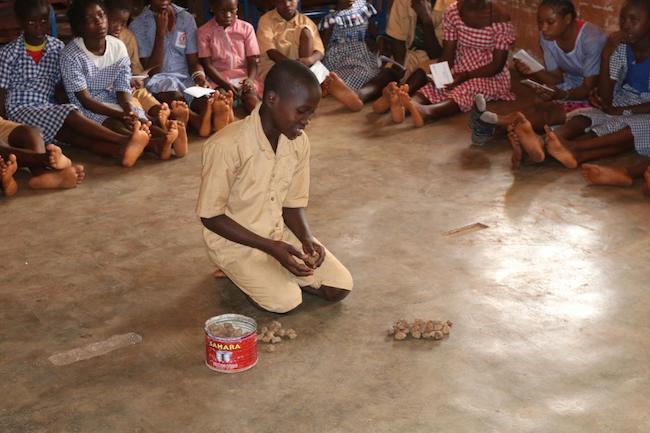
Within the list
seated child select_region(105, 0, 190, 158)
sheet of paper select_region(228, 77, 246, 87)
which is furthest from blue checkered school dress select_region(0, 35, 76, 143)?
sheet of paper select_region(228, 77, 246, 87)

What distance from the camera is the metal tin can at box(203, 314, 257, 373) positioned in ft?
9.39

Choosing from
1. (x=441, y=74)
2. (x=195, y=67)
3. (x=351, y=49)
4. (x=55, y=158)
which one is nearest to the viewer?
(x=55, y=158)

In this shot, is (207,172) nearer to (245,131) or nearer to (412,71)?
(245,131)

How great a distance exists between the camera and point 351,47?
6441 mm

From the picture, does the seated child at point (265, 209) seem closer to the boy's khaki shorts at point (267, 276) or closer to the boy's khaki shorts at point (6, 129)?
the boy's khaki shorts at point (267, 276)

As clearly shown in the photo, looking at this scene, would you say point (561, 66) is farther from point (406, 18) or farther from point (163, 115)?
point (163, 115)

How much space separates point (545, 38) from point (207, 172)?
9.46ft

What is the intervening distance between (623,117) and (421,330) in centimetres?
241

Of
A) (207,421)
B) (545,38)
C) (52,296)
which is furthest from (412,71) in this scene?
(207,421)

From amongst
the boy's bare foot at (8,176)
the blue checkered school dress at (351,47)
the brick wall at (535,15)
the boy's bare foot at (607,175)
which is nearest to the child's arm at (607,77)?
the boy's bare foot at (607,175)

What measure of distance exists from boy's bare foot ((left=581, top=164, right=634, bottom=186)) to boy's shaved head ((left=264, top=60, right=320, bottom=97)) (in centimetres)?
198

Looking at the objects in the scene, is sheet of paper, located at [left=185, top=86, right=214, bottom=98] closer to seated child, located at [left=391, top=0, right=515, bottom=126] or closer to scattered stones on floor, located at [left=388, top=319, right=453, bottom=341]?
seated child, located at [left=391, top=0, right=515, bottom=126]

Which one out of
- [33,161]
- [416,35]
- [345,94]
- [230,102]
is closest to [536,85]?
[345,94]

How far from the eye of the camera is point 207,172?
323 cm
